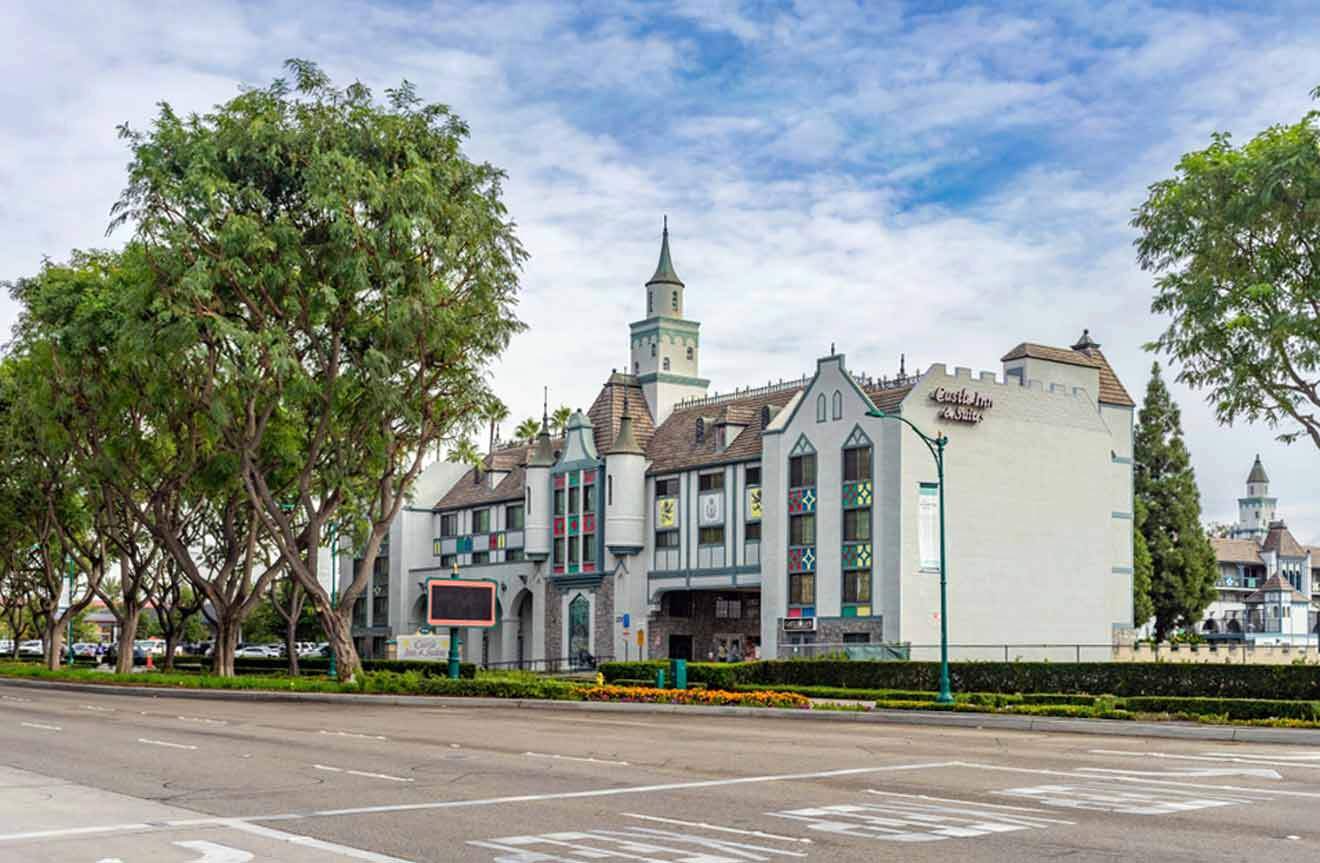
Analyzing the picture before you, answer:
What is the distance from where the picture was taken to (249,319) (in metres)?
40.1

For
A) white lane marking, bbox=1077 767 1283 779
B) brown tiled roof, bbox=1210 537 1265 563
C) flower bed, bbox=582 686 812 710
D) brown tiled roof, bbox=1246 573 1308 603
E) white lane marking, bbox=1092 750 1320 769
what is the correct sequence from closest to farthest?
white lane marking, bbox=1077 767 1283 779 → white lane marking, bbox=1092 750 1320 769 → flower bed, bbox=582 686 812 710 → brown tiled roof, bbox=1246 573 1308 603 → brown tiled roof, bbox=1210 537 1265 563

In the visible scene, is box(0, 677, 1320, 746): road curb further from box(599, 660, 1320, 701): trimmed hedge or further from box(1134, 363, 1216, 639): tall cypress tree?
box(1134, 363, 1216, 639): tall cypress tree

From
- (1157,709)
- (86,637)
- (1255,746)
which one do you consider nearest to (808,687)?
(1157,709)

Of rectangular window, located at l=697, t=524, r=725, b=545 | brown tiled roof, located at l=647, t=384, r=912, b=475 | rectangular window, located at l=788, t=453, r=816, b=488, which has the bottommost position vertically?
rectangular window, located at l=697, t=524, r=725, b=545

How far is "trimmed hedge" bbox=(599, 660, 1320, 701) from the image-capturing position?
33.9m

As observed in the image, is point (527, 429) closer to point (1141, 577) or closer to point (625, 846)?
point (1141, 577)

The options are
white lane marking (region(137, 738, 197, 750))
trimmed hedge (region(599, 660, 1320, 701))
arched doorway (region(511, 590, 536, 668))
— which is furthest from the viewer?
arched doorway (region(511, 590, 536, 668))

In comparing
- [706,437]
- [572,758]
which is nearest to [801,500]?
[706,437]

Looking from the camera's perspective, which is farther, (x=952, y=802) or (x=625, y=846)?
(x=952, y=802)

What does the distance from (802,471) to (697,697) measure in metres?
24.2

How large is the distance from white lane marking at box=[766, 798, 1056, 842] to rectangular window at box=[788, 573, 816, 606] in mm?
42118

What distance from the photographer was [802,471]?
5778 centimetres

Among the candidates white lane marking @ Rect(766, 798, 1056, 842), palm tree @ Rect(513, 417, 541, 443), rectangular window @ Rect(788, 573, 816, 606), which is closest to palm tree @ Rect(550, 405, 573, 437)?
palm tree @ Rect(513, 417, 541, 443)

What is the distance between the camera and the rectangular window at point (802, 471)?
57.3 metres
